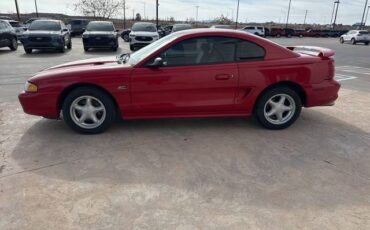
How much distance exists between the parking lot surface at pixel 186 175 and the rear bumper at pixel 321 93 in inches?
16.6

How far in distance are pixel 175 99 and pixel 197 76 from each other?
457 millimetres

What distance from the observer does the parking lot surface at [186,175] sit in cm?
262

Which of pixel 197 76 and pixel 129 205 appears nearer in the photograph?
pixel 129 205

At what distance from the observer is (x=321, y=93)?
4.70 metres

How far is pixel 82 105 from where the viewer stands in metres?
4.35

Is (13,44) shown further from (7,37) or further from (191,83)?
(191,83)

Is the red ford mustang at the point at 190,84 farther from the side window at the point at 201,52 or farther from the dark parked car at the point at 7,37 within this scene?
the dark parked car at the point at 7,37

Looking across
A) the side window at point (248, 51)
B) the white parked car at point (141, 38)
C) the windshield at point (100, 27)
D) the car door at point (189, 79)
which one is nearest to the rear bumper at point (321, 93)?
the side window at point (248, 51)

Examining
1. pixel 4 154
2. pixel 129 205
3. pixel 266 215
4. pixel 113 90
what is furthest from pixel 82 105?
pixel 266 215

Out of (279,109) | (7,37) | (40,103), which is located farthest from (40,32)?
(279,109)

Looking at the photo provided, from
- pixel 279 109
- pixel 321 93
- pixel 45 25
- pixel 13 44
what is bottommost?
pixel 13 44

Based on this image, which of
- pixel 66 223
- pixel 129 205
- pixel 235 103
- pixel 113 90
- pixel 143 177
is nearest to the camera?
pixel 66 223

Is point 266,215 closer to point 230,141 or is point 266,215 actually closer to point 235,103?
point 230,141

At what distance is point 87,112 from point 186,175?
6.17ft
